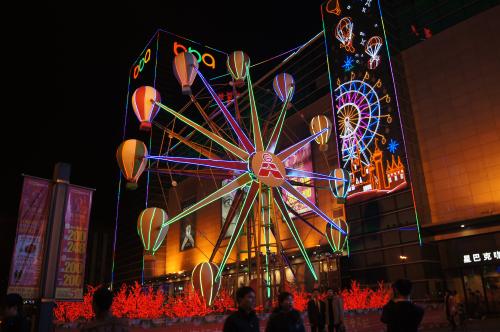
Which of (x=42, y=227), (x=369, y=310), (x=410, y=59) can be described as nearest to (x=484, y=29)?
(x=410, y=59)

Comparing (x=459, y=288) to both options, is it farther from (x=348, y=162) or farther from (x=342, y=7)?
(x=342, y=7)

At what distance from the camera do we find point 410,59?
965 inches

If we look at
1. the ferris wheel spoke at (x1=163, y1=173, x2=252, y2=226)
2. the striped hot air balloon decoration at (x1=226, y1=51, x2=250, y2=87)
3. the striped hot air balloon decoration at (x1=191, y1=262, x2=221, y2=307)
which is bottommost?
the striped hot air balloon decoration at (x1=191, y1=262, x2=221, y2=307)

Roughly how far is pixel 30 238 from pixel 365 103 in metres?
21.0

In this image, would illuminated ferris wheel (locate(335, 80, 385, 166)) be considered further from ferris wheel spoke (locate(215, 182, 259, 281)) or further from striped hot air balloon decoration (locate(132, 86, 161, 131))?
striped hot air balloon decoration (locate(132, 86, 161, 131))

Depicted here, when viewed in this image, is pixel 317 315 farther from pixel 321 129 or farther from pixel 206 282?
pixel 321 129

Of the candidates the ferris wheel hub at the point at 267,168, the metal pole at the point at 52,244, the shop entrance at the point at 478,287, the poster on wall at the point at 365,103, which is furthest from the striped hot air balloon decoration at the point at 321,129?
the metal pole at the point at 52,244

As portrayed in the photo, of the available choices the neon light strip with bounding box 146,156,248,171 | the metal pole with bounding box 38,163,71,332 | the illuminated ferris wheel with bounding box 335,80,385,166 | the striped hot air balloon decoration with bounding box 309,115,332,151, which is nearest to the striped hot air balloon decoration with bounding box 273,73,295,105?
the striped hot air balloon decoration with bounding box 309,115,332,151

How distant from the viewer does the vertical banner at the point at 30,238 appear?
5.61 m

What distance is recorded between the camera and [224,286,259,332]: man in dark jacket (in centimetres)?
414

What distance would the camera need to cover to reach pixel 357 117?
80.1ft

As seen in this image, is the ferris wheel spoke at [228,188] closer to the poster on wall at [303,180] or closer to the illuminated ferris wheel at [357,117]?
the illuminated ferris wheel at [357,117]

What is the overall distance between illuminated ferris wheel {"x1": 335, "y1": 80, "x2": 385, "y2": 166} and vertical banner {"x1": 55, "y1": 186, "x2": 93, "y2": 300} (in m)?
18.9

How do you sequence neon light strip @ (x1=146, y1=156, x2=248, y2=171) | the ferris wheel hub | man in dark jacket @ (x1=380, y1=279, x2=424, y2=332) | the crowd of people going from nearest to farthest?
the crowd of people < man in dark jacket @ (x1=380, y1=279, x2=424, y2=332) < neon light strip @ (x1=146, y1=156, x2=248, y2=171) < the ferris wheel hub
